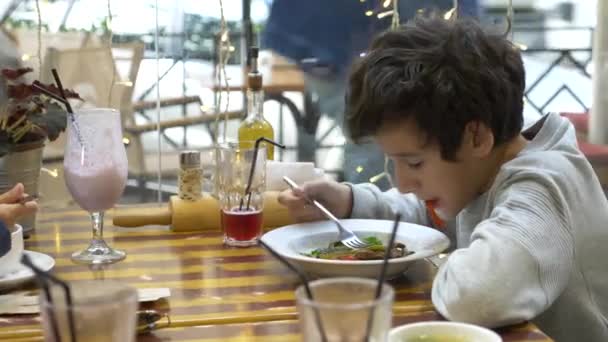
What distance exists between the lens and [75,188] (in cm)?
145

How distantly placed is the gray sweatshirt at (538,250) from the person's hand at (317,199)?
226mm

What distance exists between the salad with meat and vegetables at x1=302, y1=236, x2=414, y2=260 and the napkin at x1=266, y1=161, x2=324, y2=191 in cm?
26

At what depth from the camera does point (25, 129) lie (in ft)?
5.31

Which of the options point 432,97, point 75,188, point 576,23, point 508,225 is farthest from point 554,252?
point 576,23

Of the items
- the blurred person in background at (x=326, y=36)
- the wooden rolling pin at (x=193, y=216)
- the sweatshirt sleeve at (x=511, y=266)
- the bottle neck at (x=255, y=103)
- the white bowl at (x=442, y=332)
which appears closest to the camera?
the white bowl at (x=442, y=332)

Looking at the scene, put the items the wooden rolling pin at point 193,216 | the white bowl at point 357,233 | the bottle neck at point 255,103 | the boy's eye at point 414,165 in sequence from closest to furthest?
the white bowl at point 357,233
the boy's eye at point 414,165
the wooden rolling pin at point 193,216
the bottle neck at point 255,103

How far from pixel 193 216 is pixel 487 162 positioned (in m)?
0.56

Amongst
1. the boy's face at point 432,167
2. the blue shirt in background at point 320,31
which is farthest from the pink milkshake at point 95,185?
the blue shirt in background at point 320,31

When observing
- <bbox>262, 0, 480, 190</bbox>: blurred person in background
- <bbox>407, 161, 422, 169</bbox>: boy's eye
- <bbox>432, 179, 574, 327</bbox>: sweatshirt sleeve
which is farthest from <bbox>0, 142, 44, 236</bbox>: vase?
<bbox>262, 0, 480, 190</bbox>: blurred person in background

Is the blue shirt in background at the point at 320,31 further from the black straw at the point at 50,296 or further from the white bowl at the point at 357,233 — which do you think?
the black straw at the point at 50,296

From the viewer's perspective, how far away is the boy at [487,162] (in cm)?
120

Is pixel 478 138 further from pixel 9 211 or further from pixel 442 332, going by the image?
pixel 9 211

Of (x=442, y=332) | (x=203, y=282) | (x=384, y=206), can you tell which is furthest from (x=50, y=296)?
(x=384, y=206)

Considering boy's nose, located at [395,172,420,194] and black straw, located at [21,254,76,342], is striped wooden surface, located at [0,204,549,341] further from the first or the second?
black straw, located at [21,254,76,342]
